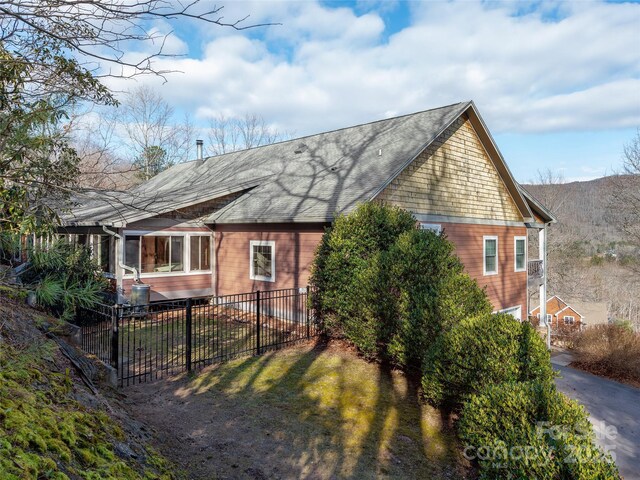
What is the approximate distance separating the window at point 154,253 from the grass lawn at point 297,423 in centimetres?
637

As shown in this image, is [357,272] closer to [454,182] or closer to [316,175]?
[316,175]


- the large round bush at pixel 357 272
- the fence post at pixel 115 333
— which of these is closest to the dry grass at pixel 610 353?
the large round bush at pixel 357 272

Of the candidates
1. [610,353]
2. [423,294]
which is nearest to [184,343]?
[423,294]

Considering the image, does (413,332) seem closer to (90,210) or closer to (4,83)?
(4,83)

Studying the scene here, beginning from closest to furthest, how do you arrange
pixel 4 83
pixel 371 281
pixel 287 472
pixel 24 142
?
pixel 24 142
pixel 4 83
pixel 287 472
pixel 371 281

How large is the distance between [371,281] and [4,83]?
6.53 m

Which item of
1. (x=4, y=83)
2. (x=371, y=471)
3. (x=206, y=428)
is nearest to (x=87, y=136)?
(x=4, y=83)

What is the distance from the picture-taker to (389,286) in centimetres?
797

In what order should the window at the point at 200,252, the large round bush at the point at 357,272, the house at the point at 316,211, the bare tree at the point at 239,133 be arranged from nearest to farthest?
1. the large round bush at the point at 357,272
2. the house at the point at 316,211
3. the window at the point at 200,252
4. the bare tree at the point at 239,133

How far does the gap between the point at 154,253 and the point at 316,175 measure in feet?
20.2

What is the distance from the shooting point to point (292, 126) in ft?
145

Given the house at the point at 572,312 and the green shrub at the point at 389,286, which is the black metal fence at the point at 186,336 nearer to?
the green shrub at the point at 389,286

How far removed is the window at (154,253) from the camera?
12492 mm

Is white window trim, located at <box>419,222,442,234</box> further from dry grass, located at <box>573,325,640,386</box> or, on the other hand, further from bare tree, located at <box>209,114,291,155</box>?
bare tree, located at <box>209,114,291,155</box>
